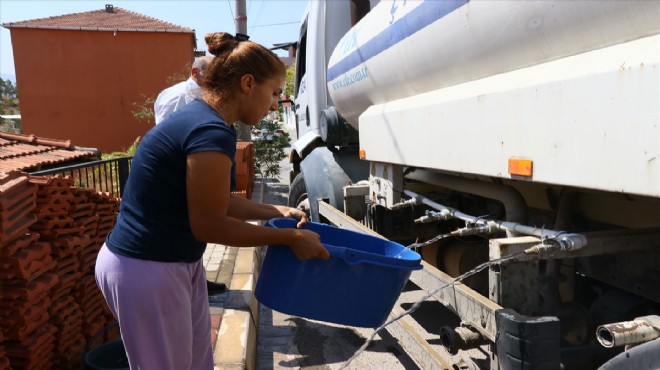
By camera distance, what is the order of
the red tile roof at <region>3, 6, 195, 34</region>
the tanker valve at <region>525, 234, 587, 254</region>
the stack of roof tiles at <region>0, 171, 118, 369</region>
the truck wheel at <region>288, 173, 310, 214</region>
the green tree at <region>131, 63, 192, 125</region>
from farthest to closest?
1. the red tile roof at <region>3, 6, 195, 34</region>
2. the green tree at <region>131, 63, 192, 125</region>
3. the truck wheel at <region>288, 173, 310, 214</region>
4. the stack of roof tiles at <region>0, 171, 118, 369</region>
5. the tanker valve at <region>525, 234, 587, 254</region>

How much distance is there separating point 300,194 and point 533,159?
426 cm

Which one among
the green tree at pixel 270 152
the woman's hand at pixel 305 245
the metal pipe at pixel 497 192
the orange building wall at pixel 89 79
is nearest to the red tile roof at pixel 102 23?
the orange building wall at pixel 89 79

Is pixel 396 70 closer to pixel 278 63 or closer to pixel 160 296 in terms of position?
pixel 278 63

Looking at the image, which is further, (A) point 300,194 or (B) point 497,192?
(A) point 300,194

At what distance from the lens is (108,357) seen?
10.3ft

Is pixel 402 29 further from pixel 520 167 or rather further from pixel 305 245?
pixel 305 245

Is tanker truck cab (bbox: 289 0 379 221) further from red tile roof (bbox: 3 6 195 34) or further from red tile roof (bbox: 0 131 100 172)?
red tile roof (bbox: 3 6 195 34)

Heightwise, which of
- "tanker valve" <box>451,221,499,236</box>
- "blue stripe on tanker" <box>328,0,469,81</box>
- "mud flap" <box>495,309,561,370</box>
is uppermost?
"blue stripe on tanker" <box>328,0,469,81</box>

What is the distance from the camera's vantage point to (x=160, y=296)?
5.78 ft

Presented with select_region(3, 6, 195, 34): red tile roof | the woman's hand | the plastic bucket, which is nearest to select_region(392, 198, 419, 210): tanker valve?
the woman's hand

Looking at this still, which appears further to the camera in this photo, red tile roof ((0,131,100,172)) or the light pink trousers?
red tile roof ((0,131,100,172))

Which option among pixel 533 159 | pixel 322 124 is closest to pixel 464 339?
pixel 533 159

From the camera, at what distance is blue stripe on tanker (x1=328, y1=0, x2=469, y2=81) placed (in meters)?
2.92

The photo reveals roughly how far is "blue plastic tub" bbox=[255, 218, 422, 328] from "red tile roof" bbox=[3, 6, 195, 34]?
18.2 meters
